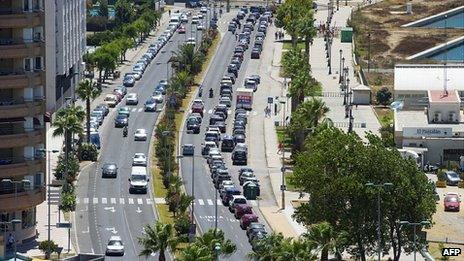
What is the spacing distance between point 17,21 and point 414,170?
117ft

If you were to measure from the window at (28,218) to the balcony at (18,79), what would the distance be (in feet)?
35.3

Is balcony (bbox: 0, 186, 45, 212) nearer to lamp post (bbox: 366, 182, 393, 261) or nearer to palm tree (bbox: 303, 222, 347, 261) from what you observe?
palm tree (bbox: 303, 222, 347, 261)

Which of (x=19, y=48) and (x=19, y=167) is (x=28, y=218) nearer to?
(x=19, y=167)

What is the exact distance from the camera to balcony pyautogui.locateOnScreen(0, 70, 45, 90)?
18100 centimetres

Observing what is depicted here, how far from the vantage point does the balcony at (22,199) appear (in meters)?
182

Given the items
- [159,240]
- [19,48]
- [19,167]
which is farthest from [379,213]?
[19,48]

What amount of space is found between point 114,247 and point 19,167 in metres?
10.4

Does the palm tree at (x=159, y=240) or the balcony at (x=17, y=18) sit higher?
the balcony at (x=17, y=18)

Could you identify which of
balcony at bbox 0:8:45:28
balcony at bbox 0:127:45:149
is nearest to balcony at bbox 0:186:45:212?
balcony at bbox 0:127:45:149

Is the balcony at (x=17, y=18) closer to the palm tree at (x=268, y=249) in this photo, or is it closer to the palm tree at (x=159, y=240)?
the palm tree at (x=159, y=240)

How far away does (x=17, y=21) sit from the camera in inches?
7151

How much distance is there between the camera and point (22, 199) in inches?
7210
